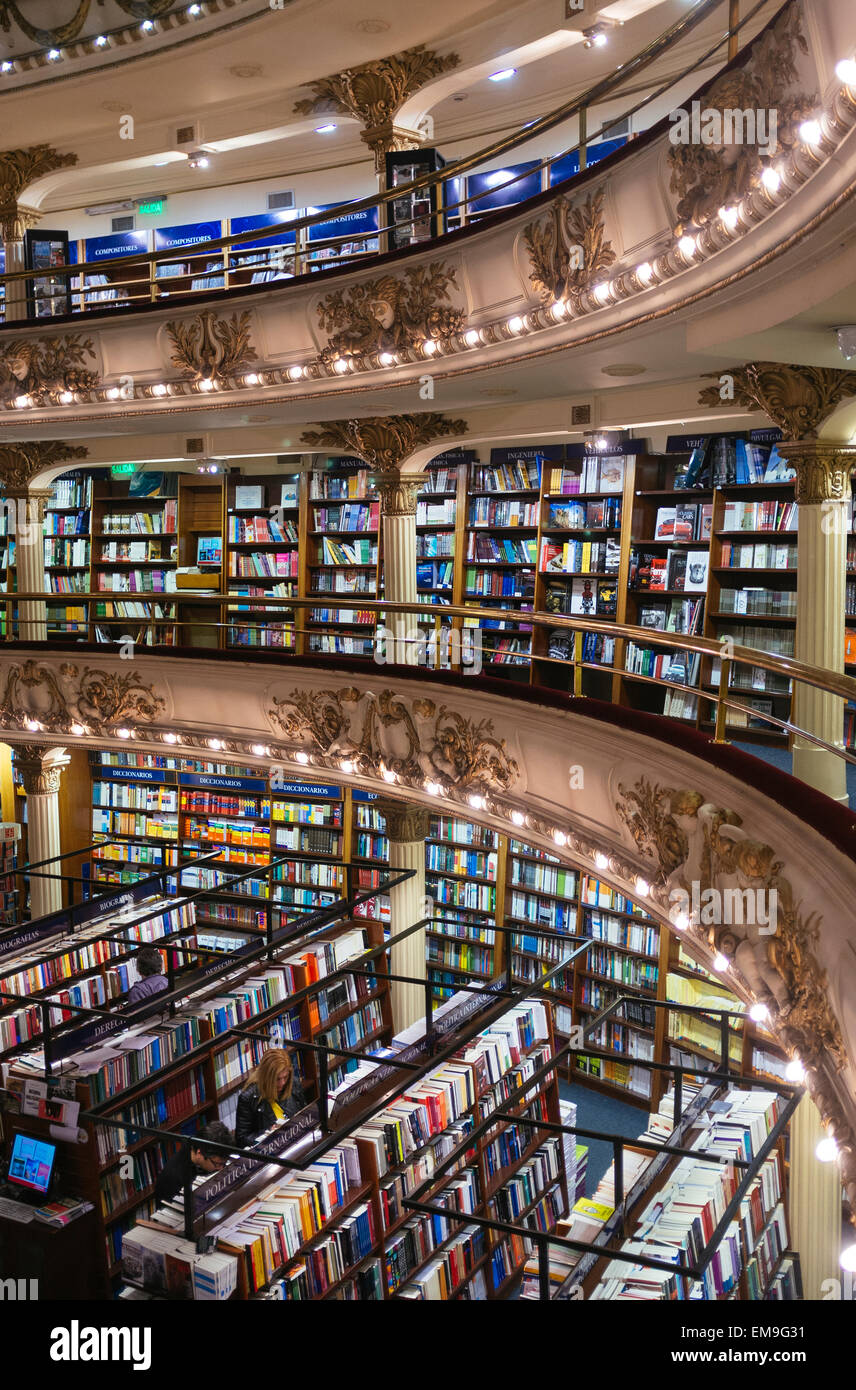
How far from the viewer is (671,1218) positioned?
16.0ft

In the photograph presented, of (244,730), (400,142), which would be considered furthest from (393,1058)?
(400,142)

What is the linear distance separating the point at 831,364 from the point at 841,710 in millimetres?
1656

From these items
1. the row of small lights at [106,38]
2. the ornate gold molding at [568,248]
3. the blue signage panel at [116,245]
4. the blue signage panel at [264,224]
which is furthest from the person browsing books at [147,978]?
the blue signage panel at [116,245]

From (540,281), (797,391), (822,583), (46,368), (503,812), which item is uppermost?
(46,368)

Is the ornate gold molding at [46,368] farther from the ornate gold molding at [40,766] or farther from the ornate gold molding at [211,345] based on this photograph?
the ornate gold molding at [40,766]

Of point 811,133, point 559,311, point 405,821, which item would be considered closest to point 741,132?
point 811,133

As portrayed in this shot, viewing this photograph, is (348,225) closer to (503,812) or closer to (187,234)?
(187,234)

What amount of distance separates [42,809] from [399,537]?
15.8 ft

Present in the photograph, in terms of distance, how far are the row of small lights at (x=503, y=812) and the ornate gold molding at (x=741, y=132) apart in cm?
266

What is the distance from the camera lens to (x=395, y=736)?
7.24m

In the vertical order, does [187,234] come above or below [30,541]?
above

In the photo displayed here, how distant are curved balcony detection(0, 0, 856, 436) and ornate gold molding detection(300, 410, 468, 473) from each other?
546mm

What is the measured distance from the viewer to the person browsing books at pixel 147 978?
764 cm
